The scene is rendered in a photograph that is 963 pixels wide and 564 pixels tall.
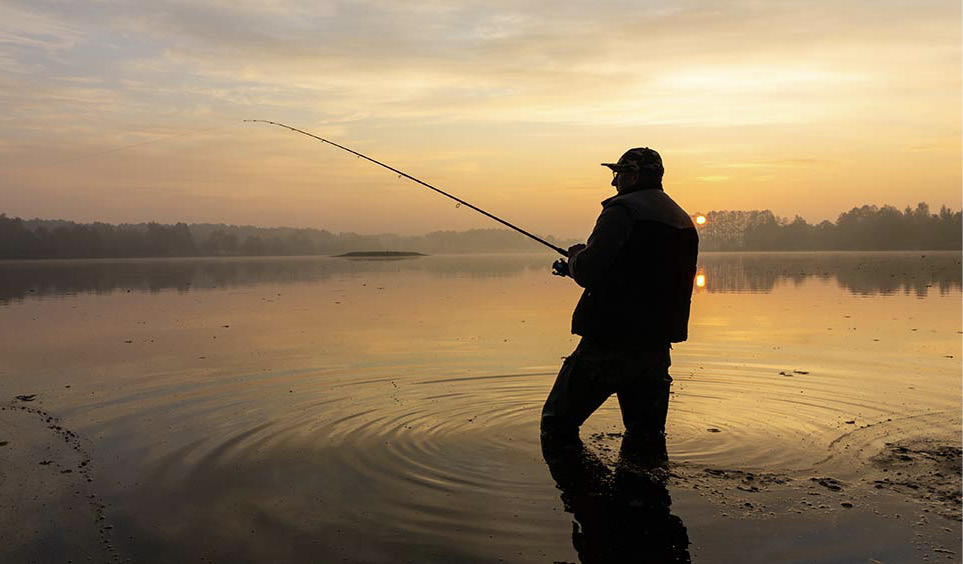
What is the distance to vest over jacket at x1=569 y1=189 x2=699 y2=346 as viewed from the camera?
6.34 metres

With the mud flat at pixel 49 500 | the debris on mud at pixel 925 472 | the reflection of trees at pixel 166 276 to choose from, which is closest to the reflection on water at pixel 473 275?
the reflection of trees at pixel 166 276

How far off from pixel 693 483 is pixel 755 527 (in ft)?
3.27

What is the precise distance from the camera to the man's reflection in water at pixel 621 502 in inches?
199

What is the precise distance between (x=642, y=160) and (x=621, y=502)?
112 inches

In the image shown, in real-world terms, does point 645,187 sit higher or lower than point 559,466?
higher

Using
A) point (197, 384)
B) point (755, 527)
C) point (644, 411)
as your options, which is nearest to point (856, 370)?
point (644, 411)

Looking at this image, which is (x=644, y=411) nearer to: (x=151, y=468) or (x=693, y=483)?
(x=693, y=483)

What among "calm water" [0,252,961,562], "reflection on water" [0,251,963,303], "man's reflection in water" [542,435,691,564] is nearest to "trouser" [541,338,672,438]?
"man's reflection in water" [542,435,691,564]

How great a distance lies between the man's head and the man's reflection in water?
88.9 inches

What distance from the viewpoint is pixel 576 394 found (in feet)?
22.6

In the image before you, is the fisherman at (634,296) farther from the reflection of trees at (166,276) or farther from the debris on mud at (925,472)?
the reflection of trees at (166,276)

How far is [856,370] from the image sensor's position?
1198 cm

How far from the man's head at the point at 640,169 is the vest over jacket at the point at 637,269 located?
0.35ft

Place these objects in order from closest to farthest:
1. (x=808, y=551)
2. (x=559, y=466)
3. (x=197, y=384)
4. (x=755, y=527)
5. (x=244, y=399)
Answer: (x=808, y=551), (x=755, y=527), (x=559, y=466), (x=244, y=399), (x=197, y=384)
